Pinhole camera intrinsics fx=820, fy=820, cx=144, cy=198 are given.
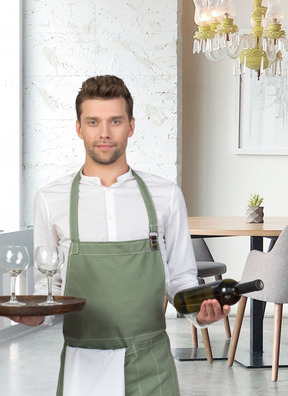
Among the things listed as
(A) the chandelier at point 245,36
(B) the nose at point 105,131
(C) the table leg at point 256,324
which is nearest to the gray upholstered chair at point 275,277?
(C) the table leg at point 256,324

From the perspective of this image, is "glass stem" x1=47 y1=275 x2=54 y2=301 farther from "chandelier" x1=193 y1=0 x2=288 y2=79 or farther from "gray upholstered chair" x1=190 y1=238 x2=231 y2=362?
"chandelier" x1=193 y1=0 x2=288 y2=79

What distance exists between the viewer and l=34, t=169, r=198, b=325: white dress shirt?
2.05m

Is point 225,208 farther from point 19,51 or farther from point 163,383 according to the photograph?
point 163,383

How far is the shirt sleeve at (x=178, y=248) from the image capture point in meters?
2.12

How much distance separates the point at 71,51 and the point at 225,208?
1833 mm

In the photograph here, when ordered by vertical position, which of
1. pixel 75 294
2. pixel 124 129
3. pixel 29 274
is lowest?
pixel 29 274

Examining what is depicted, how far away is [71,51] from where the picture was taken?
6547 mm

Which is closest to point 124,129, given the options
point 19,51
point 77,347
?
point 77,347

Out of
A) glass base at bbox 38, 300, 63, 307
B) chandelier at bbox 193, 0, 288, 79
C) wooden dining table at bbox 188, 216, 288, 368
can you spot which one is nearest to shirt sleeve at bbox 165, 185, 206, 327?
glass base at bbox 38, 300, 63, 307

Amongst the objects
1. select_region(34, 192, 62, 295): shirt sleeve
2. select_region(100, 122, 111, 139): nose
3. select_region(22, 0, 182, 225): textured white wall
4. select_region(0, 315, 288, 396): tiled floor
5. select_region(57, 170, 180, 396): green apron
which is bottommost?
select_region(0, 315, 288, 396): tiled floor

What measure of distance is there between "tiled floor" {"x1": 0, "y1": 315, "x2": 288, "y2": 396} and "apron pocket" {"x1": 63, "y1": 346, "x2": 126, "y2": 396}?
220 centimetres

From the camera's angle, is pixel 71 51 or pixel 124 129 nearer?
pixel 124 129

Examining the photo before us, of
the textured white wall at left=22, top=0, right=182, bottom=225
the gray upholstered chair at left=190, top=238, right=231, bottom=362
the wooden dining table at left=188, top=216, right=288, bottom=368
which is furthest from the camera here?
the textured white wall at left=22, top=0, right=182, bottom=225

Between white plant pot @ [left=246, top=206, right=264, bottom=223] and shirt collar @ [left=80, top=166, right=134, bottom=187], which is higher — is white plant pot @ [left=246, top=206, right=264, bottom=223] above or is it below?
below
